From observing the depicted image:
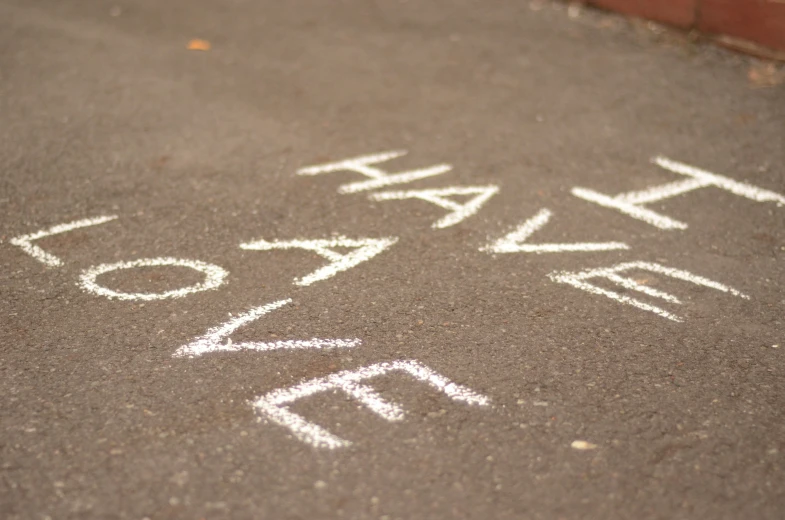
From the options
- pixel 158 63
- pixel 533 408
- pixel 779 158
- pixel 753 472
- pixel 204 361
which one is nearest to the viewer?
pixel 753 472

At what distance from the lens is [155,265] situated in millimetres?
3617

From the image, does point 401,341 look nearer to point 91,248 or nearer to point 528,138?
point 91,248

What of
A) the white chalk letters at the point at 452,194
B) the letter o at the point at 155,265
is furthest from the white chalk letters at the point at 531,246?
the letter o at the point at 155,265

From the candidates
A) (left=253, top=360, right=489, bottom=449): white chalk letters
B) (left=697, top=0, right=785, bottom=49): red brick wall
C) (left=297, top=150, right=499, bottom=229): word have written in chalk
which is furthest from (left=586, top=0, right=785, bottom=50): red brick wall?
(left=253, top=360, right=489, bottom=449): white chalk letters

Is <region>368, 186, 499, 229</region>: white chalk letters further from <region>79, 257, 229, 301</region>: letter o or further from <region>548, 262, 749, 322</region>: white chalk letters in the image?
<region>79, 257, 229, 301</region>: letter o

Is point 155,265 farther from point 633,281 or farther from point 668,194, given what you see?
point 668,194

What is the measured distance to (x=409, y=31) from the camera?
21.3 ft

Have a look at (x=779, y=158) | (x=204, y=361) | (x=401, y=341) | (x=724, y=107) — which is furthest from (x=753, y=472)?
(x=724, y=107)

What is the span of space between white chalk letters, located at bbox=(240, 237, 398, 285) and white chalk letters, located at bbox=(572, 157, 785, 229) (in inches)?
41.2

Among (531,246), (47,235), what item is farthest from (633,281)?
(47,235)

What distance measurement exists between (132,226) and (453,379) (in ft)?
5.70

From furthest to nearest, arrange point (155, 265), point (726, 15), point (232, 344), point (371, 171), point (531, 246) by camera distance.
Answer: point (726, 15) → point (371, 171) → point (531, 246) → point (155, 265) → point (232, 344)

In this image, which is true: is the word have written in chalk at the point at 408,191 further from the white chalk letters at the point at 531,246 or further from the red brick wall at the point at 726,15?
the red brick wall at the point at 726,15

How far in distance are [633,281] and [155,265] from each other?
1871 mm
